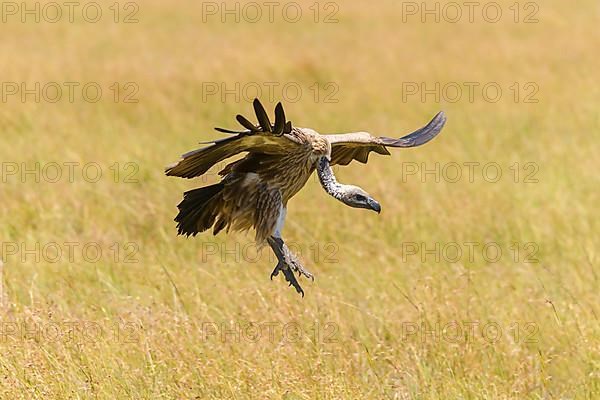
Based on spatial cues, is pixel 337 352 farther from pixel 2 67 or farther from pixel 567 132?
pixel 2 67

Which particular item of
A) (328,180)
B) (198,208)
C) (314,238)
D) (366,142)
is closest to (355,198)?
(328,180)

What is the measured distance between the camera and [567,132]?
32.4 feet

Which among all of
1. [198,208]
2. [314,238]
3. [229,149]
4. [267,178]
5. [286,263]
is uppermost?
[229,149]

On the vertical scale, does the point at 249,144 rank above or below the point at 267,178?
above

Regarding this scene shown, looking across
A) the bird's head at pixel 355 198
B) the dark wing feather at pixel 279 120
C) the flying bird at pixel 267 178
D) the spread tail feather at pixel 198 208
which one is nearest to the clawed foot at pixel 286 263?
the flying bird at pixel 267 178

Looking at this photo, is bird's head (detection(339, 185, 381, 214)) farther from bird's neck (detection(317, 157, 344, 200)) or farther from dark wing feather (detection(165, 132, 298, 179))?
dark wing feather (detection(165, 132, 298, 179))

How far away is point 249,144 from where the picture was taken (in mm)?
3957

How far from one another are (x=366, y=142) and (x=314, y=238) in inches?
97.9

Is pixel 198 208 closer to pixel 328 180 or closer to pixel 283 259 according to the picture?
pixel 283 259

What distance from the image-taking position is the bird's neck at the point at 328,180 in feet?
12.9

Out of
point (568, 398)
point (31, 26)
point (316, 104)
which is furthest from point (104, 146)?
point (31, 26)

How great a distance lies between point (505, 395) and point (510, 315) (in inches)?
42.9

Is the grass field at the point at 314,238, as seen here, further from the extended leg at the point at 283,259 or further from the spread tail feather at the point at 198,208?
the spread tail feather at the point at 198,208

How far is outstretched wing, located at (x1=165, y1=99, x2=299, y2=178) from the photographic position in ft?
12.5
